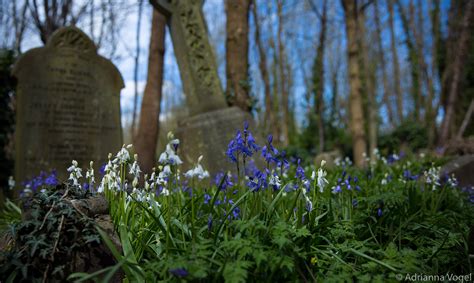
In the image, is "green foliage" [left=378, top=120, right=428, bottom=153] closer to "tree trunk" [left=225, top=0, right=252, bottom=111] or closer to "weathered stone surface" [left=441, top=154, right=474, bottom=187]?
"weathered stone surface" [left=441, top=154, right=474, bottom=187]

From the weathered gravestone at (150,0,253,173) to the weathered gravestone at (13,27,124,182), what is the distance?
135 centimetres

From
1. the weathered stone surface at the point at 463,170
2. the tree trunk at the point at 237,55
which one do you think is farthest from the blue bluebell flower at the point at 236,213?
the tree trunk at the point at 237,55

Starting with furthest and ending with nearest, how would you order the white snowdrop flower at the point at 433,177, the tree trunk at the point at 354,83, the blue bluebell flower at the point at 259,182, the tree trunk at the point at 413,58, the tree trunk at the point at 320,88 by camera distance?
the tree trunk at the point at 413,58 → the tree trunk at the point at 320,88 → the tree trunk at the point at 354,83 → the white snowdrop flower at the point at 433,177 → the blue bluebell flower at the point at 259,182

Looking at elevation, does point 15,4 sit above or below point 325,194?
above

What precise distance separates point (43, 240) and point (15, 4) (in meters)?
14.4

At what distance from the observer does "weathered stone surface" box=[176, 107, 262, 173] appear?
5.83 meters

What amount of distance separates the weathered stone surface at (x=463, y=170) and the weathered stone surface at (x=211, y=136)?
10.8 feet

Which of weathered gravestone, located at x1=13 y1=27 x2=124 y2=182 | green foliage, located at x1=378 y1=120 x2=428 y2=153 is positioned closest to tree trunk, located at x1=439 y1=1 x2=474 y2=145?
green foliage, located at x1=378 y1=120 x2=428 y2=153

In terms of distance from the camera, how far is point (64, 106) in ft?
19.6

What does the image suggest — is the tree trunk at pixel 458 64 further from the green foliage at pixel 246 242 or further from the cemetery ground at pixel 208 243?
the cemetery ground at pixel 208 243

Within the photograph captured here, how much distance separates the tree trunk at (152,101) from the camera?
29.0 feet

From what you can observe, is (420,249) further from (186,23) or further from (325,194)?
(186,23)

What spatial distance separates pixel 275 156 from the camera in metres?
2.42

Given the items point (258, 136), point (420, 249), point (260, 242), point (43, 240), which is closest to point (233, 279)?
point (260, 242)
